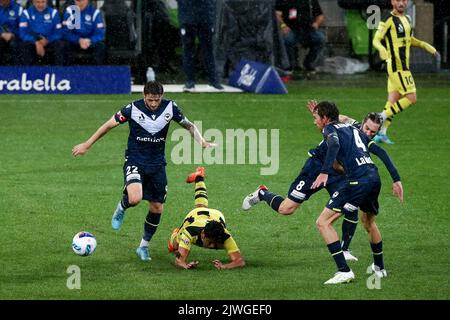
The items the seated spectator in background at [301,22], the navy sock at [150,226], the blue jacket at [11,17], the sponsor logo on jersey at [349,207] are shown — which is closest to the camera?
the sponsor logo on jersey at [349,207]

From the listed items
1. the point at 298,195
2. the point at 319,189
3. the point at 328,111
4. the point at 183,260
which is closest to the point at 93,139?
the point at 183,260

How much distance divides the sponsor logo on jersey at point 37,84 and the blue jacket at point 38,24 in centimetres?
103

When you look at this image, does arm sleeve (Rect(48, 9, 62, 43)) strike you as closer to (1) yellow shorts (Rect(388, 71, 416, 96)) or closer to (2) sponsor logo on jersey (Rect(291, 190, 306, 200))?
(1) yellow shorts (Rect(388, 71, 416, 96))

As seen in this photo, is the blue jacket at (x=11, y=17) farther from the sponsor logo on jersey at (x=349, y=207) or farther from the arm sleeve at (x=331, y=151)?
the sponsor logo on jersey at (x=349, y=207)

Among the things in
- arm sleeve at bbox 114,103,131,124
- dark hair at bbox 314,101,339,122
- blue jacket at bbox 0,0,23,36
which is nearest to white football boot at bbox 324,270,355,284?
dark hair at bbox 314,101,339,122

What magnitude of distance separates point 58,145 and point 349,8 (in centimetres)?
1218

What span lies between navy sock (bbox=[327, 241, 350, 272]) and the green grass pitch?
19cm

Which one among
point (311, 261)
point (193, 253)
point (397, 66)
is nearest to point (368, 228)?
point (311, 261)

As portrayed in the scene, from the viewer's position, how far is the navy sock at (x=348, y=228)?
39.1 ft

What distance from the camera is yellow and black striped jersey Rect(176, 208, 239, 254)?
1196 cm

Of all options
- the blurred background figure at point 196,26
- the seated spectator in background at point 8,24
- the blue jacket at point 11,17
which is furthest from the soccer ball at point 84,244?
the blue jacket at point 11,17

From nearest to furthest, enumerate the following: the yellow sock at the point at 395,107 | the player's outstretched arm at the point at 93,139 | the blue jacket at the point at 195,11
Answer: the player's outstretched arm at the point at 93,139
the yellow sock at the point at 395,107
the blue jacket at the point at 195,11

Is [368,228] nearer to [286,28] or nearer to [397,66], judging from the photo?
[397,66]

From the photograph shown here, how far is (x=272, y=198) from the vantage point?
12.9 meters
